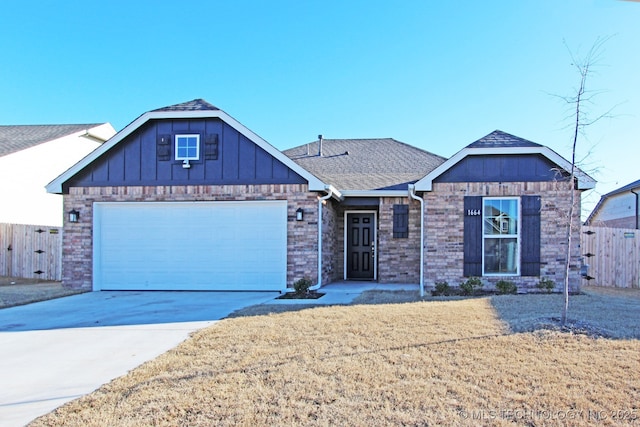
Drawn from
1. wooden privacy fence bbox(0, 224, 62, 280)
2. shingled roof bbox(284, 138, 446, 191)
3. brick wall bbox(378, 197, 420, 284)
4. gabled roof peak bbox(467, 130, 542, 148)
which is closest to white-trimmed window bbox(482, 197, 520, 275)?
gabled roof peak bbox(467, 130, 542, 148)

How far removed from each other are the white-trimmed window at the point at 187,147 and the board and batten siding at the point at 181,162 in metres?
0.11

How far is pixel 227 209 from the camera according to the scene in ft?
39.4

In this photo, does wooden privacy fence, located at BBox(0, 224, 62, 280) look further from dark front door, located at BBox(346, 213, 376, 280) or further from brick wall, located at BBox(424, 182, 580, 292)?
brick wall, located at BBox(424, 182, 580, 292)

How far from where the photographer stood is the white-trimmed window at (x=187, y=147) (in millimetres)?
11984

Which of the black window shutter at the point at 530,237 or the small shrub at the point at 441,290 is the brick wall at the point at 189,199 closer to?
the small shrub at the point at 441,290

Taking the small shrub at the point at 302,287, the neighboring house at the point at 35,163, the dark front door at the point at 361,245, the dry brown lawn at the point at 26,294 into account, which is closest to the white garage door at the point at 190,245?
the dry brown lawn at the point at 26,294

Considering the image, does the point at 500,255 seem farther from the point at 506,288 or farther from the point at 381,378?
the point at 381,378

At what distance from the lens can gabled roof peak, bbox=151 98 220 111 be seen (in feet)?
38.8

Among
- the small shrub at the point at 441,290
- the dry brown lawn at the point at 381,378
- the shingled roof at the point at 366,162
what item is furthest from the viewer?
the shingled roof at the point at 366,162

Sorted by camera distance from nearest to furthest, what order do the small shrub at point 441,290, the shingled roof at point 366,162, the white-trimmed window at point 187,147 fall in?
the small shrub at point 441,290
the white-trimmed window at point 187,147
the shingled roof at point 366,162

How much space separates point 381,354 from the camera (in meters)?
5.08

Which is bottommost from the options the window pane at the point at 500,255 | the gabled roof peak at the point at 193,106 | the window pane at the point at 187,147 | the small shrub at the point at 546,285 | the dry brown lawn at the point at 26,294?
the dry brown lawn at the point at 26,294

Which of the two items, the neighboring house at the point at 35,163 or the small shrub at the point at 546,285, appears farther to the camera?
the neighboring house at the point at 35,163

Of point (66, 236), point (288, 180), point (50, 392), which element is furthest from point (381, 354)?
point (66, 236)
